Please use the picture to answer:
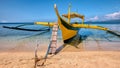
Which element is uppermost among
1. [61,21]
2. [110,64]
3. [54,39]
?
[61,21]

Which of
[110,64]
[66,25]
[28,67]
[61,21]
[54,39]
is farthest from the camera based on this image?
[66,25]

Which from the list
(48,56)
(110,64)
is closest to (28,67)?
(48,56)

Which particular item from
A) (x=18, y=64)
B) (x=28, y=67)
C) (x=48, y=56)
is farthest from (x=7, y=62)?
(x=48, y=56)

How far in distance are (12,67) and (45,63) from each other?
1186mm

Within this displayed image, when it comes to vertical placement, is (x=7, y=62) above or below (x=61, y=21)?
below

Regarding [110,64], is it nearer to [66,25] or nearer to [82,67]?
[82,67]

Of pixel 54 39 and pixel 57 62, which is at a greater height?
pixel 54 39

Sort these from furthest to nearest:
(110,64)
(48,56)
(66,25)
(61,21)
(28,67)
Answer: (66,25)
(61,21)
(48,56)
(110,64)
(28,67)

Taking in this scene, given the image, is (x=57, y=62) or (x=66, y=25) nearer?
(x=57, y=62)

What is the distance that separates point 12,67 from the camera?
5551mm

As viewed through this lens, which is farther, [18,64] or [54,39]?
[54,39]

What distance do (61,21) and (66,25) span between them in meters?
0.94

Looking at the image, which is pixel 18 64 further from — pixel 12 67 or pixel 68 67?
pixel 68 67

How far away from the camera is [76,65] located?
583 centimetres
